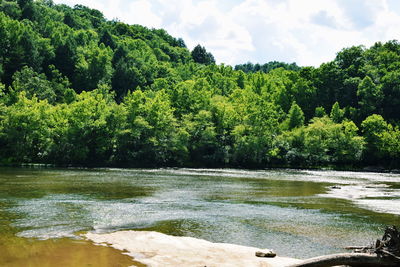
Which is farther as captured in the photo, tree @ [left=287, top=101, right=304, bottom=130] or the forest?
tree @ [left=287, top=101, right=304, bottom=130]

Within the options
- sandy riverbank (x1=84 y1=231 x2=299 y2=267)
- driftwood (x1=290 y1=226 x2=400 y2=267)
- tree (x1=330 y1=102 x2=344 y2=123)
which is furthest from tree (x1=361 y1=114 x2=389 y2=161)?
driftwood (x1=290 y1=226 x2=400 y2=267)

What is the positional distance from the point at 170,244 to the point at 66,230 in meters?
6.51

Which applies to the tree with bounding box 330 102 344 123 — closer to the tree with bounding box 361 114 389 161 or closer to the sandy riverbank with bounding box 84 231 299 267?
the tree with bounding box 361 114 389 161

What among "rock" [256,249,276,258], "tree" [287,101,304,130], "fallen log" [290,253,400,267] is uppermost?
"tree" [287,101,304,130]

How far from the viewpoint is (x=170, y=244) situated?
65.3 ft

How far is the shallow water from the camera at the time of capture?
74.2 feet

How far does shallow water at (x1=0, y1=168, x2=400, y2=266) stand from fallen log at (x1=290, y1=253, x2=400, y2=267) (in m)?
6.62

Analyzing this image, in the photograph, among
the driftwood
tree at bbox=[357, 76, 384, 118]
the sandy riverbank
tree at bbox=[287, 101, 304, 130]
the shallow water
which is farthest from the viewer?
tree at bbox=[357, 76, 384, 118]

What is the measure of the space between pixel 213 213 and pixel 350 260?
712 inches

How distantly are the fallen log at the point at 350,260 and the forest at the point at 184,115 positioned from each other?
248 ft

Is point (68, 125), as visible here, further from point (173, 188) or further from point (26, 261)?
point (26, 261)

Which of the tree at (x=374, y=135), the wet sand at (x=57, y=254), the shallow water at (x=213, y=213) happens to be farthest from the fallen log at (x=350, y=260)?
the tree at (x=374, y=135)

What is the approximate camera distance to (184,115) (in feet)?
326

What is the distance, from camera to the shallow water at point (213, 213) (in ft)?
74.2
